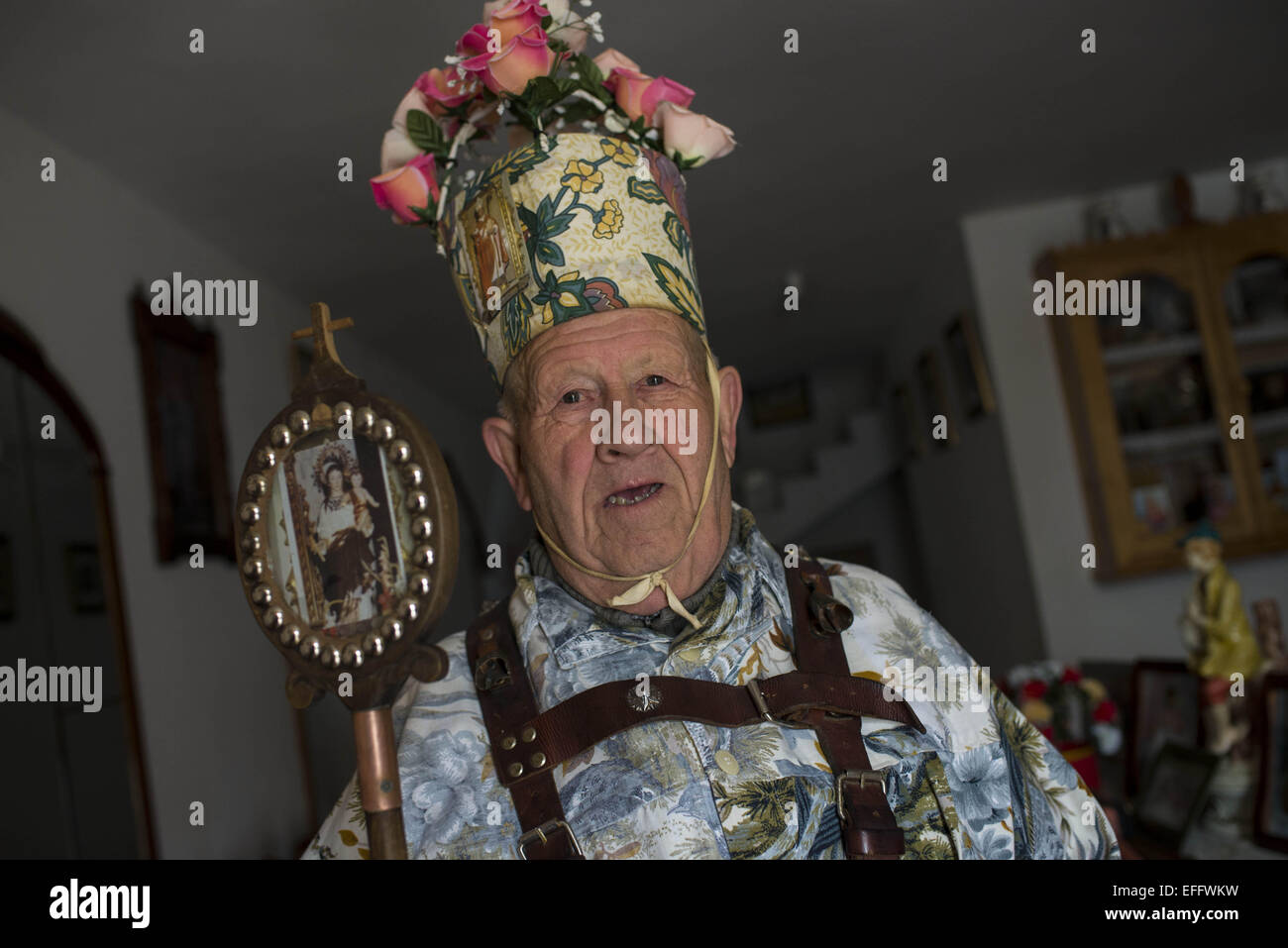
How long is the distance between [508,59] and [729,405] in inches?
13.6

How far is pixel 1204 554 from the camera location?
1.90m

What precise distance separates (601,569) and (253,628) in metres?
1.97

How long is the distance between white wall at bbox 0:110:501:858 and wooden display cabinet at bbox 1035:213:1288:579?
214 centimetres

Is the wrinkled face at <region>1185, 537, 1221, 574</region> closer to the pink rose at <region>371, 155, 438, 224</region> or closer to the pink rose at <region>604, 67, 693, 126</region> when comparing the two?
the pink rose at <region>604, 67, 693, 126</region>

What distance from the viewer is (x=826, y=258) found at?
109 inches

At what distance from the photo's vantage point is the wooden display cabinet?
3115 mm

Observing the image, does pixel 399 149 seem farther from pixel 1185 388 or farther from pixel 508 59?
pixel 1185 388

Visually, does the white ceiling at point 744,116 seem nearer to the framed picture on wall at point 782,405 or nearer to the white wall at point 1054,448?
the white wall at point 1054,448

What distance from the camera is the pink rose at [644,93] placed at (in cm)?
82

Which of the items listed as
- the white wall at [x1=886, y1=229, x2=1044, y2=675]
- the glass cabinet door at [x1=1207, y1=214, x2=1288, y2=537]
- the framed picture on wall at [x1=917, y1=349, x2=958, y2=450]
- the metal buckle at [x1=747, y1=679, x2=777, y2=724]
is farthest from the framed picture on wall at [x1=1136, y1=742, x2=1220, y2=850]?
the framed picture on wall at [x1=917, y1=349, x2=958, y2=450]

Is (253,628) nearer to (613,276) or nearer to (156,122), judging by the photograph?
(156,122)

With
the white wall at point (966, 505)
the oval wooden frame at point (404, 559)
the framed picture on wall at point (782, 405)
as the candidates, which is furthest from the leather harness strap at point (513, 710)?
the framed picture on wall at point (782, 405)
